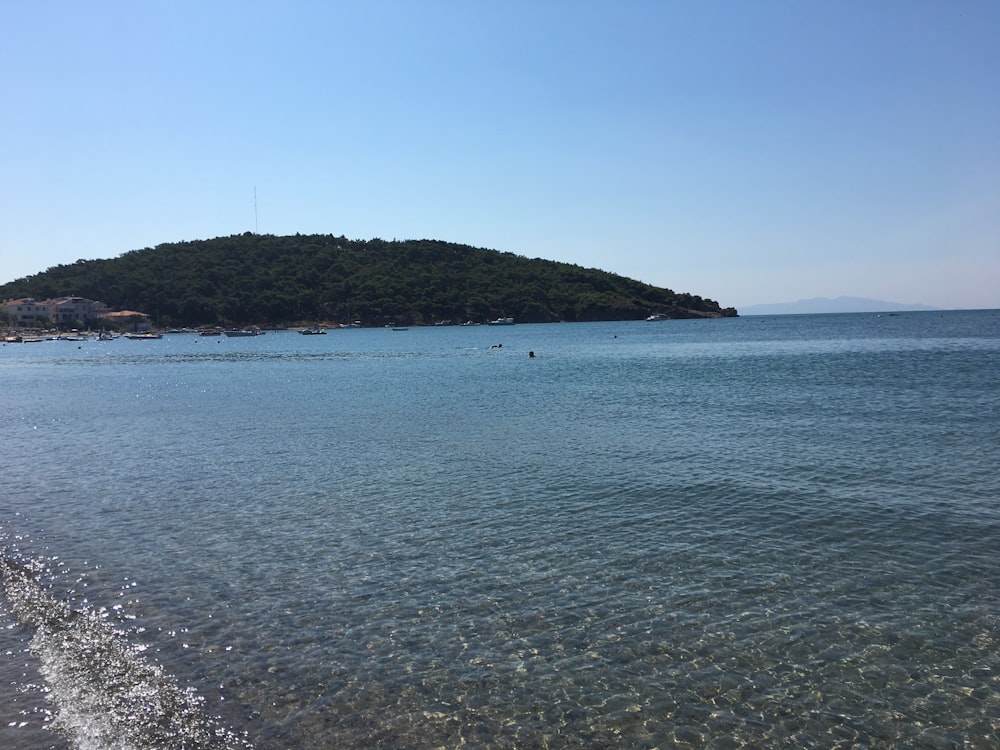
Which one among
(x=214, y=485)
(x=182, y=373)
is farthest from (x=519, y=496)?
(x=182, y=373)

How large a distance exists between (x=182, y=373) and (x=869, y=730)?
76703 millimetres

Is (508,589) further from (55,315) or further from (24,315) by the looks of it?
(24,315)

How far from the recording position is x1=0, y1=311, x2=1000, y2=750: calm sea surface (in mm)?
9055

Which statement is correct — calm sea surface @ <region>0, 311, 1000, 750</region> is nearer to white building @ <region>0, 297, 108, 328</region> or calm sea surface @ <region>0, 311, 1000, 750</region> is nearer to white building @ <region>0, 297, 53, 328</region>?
white building @ <region>0, 297, 108, 328</region>

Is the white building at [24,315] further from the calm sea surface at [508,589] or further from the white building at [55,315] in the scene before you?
the calm sea surface at [508,589]

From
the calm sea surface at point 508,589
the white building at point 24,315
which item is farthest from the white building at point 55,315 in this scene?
the calm sea surface at point 508,589

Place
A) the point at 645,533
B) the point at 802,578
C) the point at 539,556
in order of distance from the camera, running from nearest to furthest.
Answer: the point at 802,578, the point at 539,556, the point at 645,533

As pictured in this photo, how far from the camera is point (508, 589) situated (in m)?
13.1

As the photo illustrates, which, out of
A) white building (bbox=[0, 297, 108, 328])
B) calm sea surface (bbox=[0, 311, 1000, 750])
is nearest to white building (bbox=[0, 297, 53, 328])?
white building (bbox=[0, 297, 108, 328])

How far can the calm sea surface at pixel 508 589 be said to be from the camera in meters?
9.05

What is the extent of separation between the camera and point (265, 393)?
52.4 m

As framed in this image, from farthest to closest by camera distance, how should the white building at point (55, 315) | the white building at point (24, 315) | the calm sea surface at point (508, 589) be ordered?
1. the white building at point (24, 315)
2. the white building at point (55, 315)
3. the calm sea surface at point (508, 589)

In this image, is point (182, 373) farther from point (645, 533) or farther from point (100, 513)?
point (645, 533)

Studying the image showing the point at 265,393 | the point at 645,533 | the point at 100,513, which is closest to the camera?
the point at 645,533
